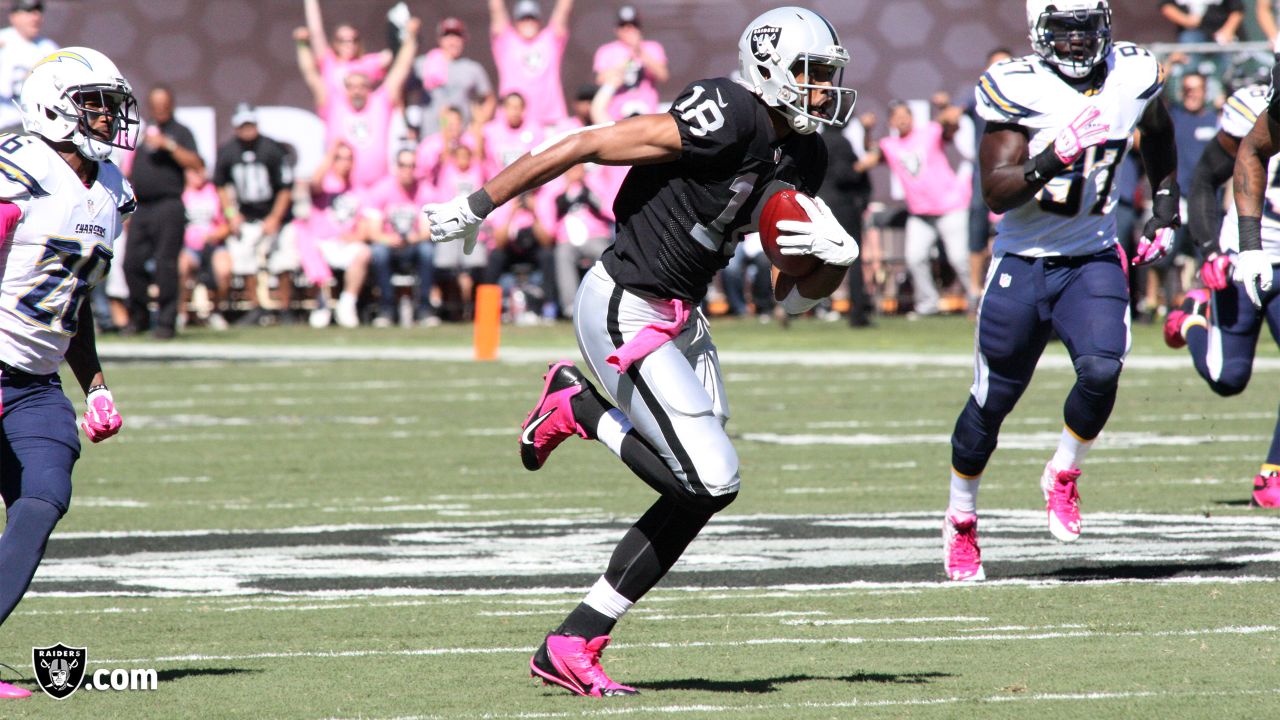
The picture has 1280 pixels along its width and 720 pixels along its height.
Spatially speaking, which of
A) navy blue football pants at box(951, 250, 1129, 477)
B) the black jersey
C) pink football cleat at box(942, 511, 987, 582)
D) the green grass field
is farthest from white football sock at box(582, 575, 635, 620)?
navy blue football pants at box(951, 250, 1129, 477)

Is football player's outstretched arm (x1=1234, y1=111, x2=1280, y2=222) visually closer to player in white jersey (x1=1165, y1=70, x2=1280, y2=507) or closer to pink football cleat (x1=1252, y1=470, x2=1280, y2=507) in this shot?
player in white jersey (x1=1165, y1=70, x2=1280, y2=507)

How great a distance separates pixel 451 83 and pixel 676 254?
18306mm

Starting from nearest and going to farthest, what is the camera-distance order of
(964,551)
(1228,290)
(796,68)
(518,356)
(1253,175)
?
(796,68)
(964,551)
(1253,175)
(1228,290)
(518,356)

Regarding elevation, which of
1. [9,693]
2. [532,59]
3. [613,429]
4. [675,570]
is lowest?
[532,59]

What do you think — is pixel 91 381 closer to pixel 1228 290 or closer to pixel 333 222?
pixel 1228 290

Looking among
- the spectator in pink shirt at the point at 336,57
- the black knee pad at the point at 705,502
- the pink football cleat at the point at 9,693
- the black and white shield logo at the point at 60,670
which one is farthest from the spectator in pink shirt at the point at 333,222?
the black knee pad at the point at 705,502

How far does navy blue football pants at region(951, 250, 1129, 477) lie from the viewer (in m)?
7.87

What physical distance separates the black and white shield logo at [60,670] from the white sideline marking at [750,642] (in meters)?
0.31

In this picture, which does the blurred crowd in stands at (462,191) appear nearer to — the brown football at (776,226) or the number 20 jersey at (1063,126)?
the number 20 jersey at (1063,126)

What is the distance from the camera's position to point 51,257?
621 centimetres

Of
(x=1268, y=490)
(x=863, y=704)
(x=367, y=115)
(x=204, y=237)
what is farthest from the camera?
(x=367, y=115)

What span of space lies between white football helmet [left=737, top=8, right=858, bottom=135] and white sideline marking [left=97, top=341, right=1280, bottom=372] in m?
11.7

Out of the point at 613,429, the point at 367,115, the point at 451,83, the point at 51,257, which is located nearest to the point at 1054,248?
the point at 613,429

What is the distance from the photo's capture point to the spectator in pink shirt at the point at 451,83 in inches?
945
